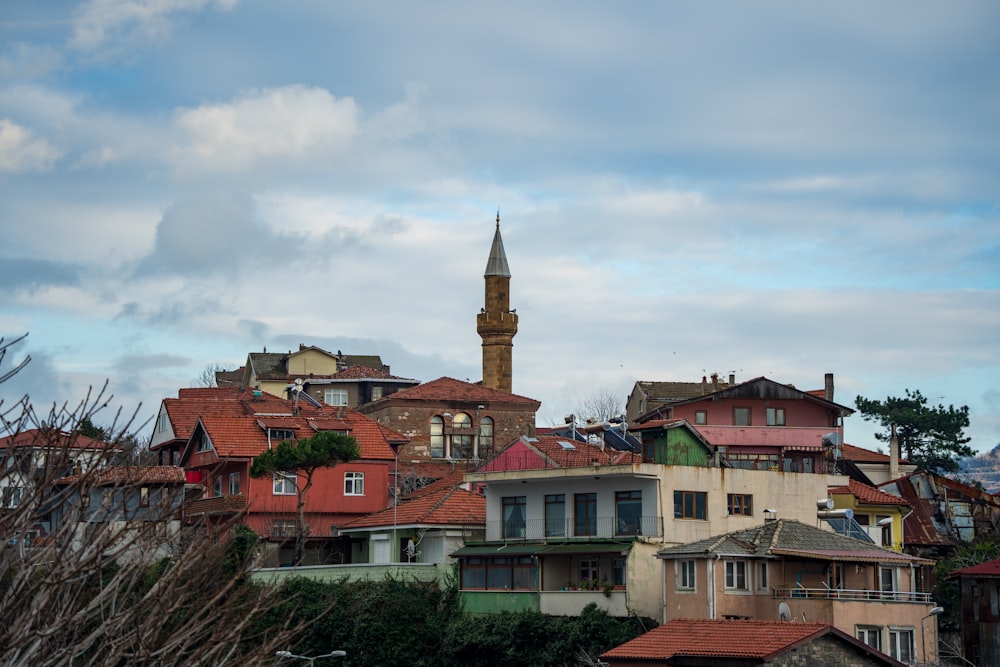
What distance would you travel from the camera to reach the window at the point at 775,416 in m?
64.6

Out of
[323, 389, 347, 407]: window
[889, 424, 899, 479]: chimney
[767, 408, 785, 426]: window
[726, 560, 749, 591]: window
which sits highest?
[323, 389, 347, 407]: window

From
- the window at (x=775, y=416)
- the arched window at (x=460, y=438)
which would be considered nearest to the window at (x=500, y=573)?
the window at (x=775, y=416)

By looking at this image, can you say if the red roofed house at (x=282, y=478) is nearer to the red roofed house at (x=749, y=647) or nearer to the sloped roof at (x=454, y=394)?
the sloped roof at (x=454, y=394)

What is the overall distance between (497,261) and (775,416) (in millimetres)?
38876

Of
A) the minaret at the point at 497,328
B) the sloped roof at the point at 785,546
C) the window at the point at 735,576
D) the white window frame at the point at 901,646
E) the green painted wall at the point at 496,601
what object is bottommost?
the white window frame at the point at 901,646

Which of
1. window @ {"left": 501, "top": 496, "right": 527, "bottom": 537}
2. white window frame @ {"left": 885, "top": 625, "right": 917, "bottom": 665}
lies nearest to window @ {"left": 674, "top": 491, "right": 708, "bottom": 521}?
window @ {"left": 501, "top": 496, "right": 527, "bottom": 537}

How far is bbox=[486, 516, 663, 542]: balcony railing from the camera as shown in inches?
1966

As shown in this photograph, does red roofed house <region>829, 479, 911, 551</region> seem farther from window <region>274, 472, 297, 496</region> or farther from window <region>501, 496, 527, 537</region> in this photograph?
window <region>274, 472, 297, 496</region>

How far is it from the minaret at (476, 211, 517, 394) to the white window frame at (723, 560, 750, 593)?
48319 mm

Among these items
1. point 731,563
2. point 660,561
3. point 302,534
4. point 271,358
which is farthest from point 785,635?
point 271,358

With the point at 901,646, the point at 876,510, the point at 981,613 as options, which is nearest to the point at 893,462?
the point at 876,510

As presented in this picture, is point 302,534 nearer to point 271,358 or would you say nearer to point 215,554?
point 215,554

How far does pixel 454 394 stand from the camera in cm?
8331

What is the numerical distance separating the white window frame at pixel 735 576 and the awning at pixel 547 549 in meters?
3.96
